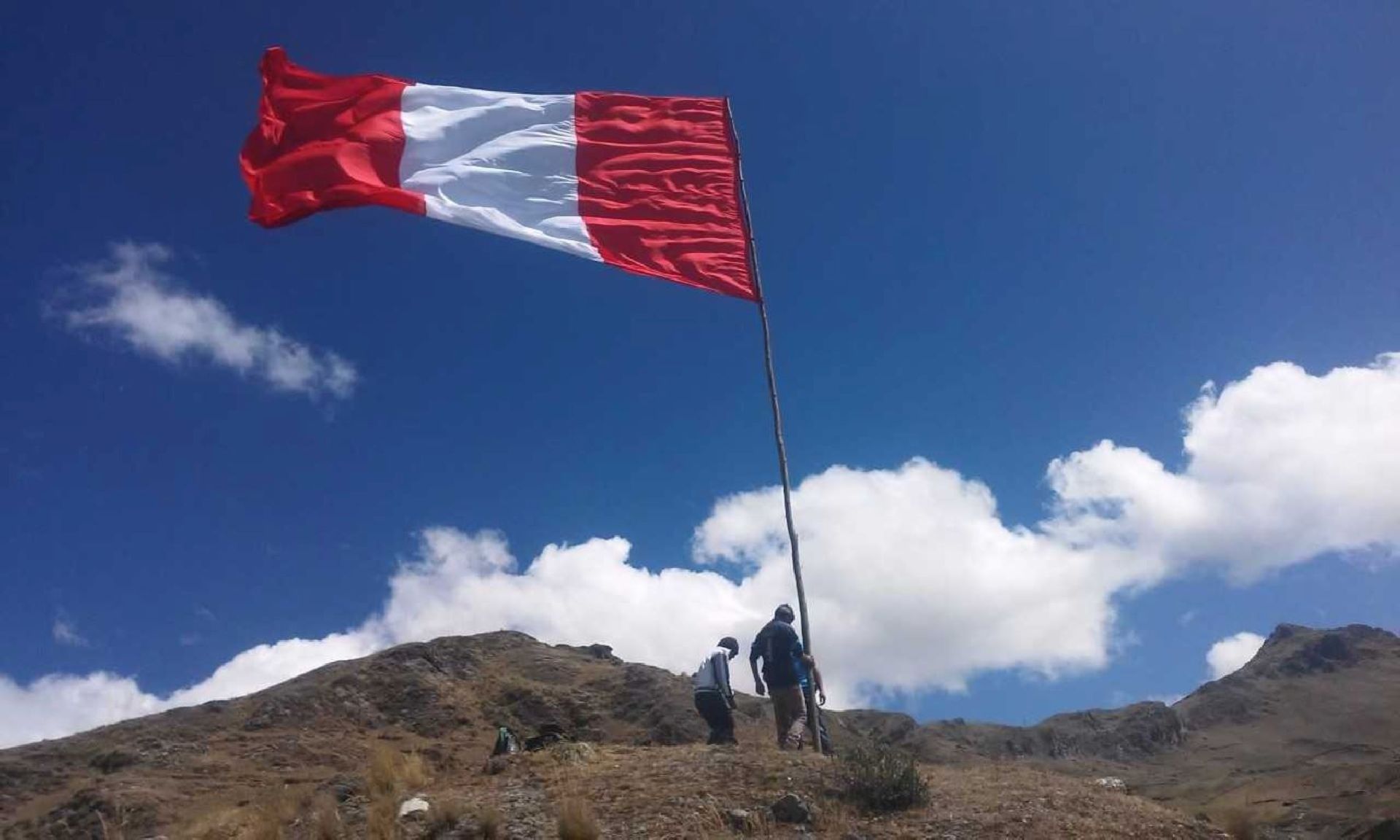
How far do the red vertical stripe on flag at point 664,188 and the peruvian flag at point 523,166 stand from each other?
0.05 ft

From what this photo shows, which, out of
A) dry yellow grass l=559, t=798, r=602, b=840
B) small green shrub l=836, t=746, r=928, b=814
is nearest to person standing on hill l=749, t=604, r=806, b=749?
small green shrub l=836, t=746, r=928, b=814

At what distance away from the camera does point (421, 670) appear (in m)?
34.1

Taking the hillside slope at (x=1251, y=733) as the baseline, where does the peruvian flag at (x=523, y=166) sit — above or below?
above

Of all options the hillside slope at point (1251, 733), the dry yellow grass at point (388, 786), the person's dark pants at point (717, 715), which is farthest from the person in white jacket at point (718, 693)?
the hillside slope at point (1251, 733)

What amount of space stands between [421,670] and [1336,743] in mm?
33639

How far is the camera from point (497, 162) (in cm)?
1355

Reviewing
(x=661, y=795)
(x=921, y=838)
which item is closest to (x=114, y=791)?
(x=661, y=795)

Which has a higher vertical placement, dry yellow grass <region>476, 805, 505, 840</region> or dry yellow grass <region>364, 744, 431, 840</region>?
dry yellow grass <region>364, 744, 431, 840</region>

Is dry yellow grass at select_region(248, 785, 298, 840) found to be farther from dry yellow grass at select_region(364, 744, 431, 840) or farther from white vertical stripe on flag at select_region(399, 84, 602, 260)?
white vertical stripe on flag at select_region(399, 84, 602, 260)

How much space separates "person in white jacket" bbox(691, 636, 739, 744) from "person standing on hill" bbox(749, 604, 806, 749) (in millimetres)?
791

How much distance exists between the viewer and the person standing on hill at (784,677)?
12328 millimetres

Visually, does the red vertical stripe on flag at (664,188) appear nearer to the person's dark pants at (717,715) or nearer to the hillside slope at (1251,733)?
the person's dark pants at (717,715)

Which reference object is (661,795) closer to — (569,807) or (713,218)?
(569,807)

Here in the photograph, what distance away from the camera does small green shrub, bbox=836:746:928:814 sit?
9727mm
